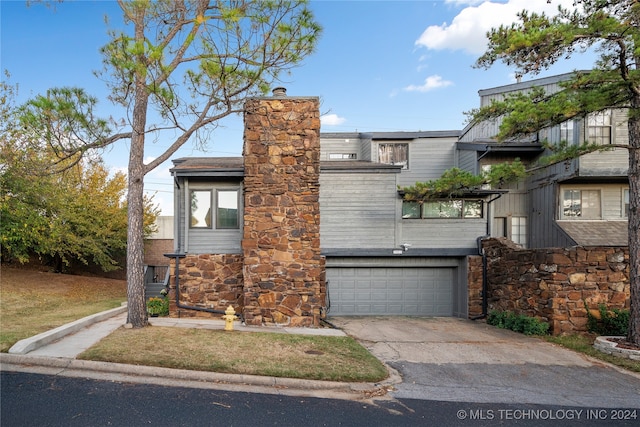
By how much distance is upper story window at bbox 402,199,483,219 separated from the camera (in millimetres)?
12227

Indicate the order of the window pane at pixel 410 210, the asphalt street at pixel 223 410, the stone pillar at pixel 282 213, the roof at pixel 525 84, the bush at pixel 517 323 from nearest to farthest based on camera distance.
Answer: the asphalt street at pixel 223 410, the bush at pixel 517 323, the stone pillar at pixel 282 213, the window pane at pixel 410 210, the roof at pixel 525 84

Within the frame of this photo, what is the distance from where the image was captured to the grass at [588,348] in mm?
6595

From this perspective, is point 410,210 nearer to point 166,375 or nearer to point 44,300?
point 166,375

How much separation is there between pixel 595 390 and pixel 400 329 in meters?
4.67

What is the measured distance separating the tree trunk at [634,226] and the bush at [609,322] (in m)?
1.31

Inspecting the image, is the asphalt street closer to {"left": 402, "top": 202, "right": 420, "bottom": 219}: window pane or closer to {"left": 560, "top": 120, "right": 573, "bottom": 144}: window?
{"left": 402, "top": 202, "right": 420, "bottom": 219}: window pane

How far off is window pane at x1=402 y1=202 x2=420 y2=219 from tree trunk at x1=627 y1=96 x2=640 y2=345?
5.71 metres

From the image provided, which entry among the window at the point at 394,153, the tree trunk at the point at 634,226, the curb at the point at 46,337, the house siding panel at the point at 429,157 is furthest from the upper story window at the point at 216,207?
the tree trunk at the point at 634,226

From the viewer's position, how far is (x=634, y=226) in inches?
290

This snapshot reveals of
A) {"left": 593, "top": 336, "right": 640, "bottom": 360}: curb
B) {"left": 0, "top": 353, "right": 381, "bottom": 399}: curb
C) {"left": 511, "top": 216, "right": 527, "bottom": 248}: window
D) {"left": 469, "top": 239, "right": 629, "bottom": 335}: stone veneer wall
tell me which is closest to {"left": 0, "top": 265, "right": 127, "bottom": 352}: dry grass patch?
{"left": 0, "top": 353, "right": 381, "bottom": 399}: curb

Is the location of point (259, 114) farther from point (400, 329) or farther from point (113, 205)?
point (113, 205)

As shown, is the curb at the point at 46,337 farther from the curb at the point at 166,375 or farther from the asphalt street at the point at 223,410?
the asphalt street at the point at 223,410

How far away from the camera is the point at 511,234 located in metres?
14.8

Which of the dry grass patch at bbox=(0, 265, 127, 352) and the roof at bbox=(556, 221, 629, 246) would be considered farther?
the roof at bbox=(556, 221, 629, 246)
